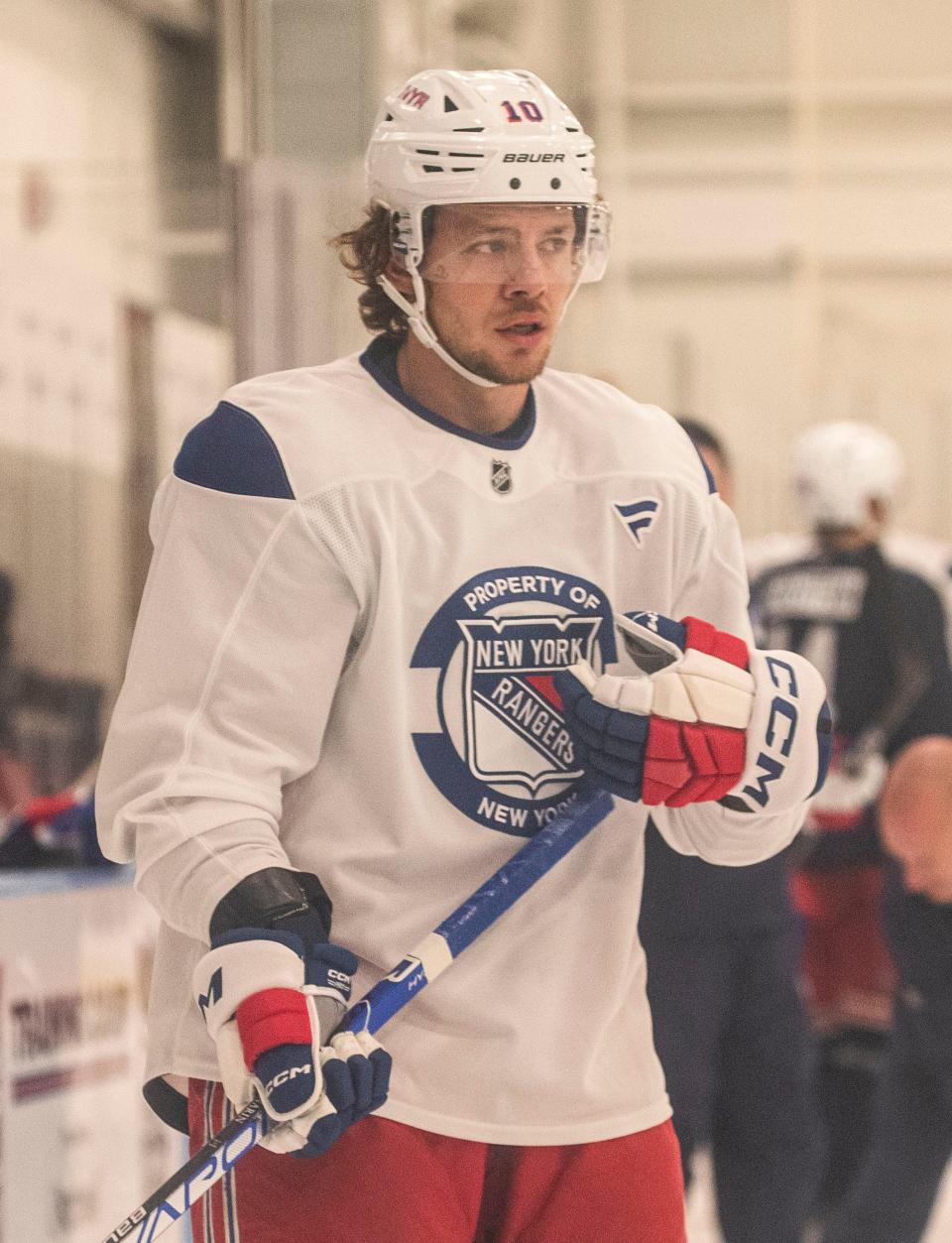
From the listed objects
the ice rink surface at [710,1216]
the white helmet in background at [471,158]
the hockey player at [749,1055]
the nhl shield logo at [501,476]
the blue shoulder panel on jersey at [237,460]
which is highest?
the white helmet in background at [471,158]

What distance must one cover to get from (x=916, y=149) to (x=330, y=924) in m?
2.17

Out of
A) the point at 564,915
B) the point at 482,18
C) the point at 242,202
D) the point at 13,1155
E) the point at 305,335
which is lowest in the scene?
the point at 13,1155

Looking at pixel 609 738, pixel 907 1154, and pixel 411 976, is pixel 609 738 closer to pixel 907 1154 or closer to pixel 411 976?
pixel 411 976

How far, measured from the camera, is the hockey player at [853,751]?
3.70 metres

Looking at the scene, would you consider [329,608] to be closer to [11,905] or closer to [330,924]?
[330,924]

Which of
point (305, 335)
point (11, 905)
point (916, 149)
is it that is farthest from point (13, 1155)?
point (916, 149)

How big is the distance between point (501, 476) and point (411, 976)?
Answer: 0.38 meters

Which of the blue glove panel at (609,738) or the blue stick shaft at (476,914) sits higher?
the blue glove panel at (609,738)

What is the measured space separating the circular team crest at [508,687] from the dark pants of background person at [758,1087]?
1212mm

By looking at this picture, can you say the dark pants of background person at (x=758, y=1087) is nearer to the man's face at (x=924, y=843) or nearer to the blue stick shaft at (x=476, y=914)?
the man's face at (x=924, y=843)

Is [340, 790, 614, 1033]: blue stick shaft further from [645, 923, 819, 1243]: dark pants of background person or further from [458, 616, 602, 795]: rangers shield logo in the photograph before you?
[645, 923, 819, 1243]: dark pants of background person

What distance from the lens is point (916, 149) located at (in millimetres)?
3352

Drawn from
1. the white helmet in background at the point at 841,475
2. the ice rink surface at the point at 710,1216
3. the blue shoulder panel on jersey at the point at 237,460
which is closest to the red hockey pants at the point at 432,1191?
the blue shoulder panel on jersey at the point at 237,460

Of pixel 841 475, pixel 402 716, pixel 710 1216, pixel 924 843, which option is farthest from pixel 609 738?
pixel 841 475
